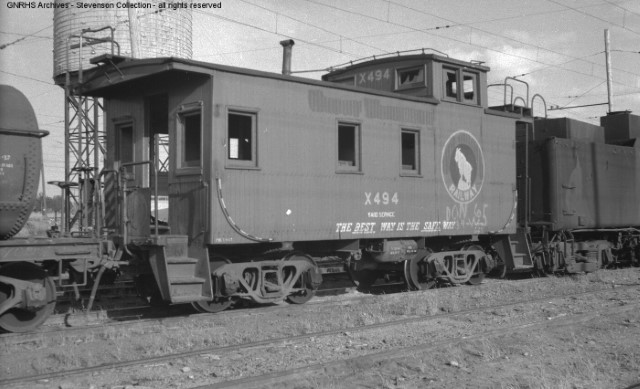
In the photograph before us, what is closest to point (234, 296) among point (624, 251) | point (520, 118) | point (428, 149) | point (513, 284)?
point (428, 149)

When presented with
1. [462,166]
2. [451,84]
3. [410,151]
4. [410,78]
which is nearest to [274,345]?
[410,151]

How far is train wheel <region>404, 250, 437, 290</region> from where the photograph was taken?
1238 cm

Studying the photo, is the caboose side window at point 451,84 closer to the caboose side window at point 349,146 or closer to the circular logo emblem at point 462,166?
the circular logo emblem at point 462,166

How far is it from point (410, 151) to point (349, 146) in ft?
5.38

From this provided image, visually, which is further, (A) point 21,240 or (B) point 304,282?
(B) point 304,282

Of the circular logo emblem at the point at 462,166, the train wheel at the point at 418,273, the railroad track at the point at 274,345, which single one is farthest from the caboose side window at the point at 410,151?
the railroad track at the point at 274,345

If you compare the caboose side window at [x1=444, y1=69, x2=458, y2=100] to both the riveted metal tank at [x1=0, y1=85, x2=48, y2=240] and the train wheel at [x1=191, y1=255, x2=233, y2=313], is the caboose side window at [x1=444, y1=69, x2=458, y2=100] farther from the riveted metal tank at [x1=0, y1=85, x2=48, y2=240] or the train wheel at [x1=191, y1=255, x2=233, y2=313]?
the riveted metal tank at [x1=0, y1=85, x2=48, y2=240]

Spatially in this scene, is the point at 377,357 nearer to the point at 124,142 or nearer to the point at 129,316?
the point at 129,316

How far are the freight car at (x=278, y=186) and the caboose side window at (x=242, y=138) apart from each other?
1.2 inches

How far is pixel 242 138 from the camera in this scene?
9.99 meters

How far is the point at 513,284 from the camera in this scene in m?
13.2

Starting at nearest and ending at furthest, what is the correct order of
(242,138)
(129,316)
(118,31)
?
(129,316), (242,138), (118,31)

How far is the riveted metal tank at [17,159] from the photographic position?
7637 mm

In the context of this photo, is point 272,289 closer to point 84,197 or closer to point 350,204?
point 350,204
